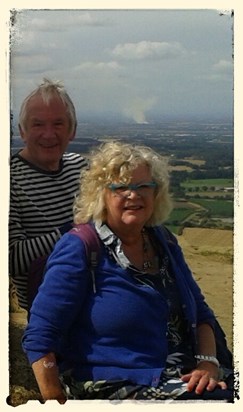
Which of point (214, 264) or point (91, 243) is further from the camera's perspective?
point (214, 264)

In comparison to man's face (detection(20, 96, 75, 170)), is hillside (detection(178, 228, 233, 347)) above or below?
below

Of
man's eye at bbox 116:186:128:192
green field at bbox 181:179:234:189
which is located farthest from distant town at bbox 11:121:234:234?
man's eye at bbox 116:186:128:192

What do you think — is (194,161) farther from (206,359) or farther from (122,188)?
(206,359)

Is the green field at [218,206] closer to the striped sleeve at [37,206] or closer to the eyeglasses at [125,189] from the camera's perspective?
the eyeglasses at [125,189]

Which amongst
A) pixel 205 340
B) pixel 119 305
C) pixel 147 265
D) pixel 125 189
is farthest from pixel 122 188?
pixel 205 340

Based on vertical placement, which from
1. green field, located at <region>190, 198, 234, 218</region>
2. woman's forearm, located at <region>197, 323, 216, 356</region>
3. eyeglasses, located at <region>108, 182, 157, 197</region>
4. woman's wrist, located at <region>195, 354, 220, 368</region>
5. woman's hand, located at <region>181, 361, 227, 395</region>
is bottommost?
woman's hand, located at <region>181, 361, 227, 395</region>

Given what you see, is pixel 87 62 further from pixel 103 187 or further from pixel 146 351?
pixel 146 351

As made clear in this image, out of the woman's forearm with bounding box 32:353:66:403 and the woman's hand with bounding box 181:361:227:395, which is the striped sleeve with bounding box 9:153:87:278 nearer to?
the woman's forearm with bounding box 32:353:66:403

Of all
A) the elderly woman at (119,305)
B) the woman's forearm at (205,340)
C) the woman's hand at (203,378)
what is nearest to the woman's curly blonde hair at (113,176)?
the elderly woman at (119,305)
